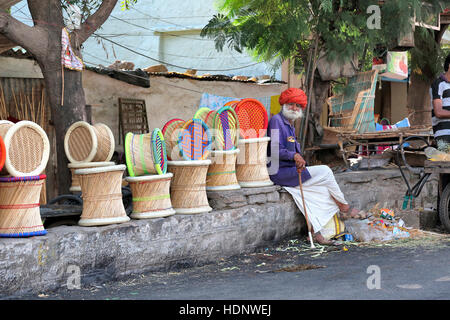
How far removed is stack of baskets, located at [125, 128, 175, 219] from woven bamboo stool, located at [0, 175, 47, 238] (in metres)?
1.07

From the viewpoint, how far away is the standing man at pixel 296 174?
7.49 m

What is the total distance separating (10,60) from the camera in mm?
10047

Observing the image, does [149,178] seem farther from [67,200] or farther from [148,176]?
[67,200]

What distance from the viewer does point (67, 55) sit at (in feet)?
22.4

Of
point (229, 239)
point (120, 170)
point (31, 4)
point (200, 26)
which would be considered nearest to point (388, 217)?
point (229, 239)

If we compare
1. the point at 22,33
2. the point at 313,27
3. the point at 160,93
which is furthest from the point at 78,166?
the point at 160,93

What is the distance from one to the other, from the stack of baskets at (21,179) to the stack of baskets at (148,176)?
A: 40.1 inches

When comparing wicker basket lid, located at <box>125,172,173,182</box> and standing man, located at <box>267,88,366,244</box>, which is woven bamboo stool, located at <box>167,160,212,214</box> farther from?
standing man, located at <box>267,88,366,244</box>

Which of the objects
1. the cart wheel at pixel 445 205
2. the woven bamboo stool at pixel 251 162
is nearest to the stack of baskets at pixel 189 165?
the woven bamboo stool at pixel 251 162

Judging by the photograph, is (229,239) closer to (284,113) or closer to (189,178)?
(189,178)

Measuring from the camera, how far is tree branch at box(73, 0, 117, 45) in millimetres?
7070

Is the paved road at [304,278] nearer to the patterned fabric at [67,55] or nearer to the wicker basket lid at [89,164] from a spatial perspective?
the wicker basket lid at [89,164]
